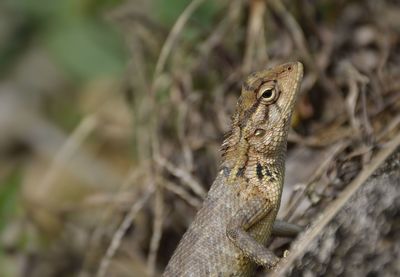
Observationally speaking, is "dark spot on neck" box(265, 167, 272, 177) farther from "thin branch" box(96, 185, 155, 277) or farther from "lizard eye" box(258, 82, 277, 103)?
"thin branch" box(96, 185, 155, 277)

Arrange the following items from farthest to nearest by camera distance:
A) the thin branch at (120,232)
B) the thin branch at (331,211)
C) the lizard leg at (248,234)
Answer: the thin branch at (120,232), the lizard leg at (248,234), the thin branch at (331,211)

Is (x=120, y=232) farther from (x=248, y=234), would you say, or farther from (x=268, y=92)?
(x=268, y=92)

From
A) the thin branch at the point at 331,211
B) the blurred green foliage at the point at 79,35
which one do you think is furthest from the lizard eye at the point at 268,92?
the blurred green foliage at the point at 79,35

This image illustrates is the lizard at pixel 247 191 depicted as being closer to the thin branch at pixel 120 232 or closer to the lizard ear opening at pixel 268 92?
the lizard ear opening at pixel 268 92

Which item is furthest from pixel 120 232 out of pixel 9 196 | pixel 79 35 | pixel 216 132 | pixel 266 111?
pixel 79 35

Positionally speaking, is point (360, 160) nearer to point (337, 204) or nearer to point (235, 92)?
point (337, 204)

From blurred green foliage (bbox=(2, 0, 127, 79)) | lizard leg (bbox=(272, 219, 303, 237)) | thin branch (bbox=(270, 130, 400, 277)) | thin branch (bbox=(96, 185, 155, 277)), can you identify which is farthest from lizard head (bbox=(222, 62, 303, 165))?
blurred green foliage (bbox=(2, 0, 127, 79))

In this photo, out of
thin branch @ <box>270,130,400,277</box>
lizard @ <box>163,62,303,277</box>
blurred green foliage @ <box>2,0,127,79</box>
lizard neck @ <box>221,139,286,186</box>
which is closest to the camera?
thin branch @ <box>270,130,400,277</box>
